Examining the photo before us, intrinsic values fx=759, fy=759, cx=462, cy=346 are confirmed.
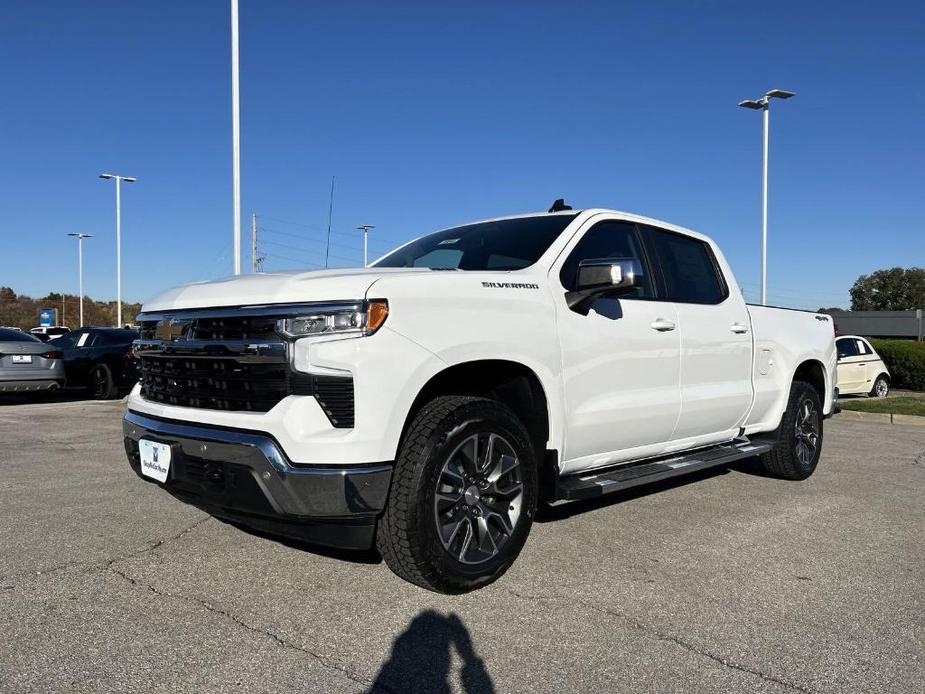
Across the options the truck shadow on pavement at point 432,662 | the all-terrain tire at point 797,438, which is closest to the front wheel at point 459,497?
the truck shadow on pavement at point 432,662

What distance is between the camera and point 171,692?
2.49m

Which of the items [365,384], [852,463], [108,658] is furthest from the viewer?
[852,463]

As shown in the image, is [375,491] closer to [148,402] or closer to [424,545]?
[424,545]

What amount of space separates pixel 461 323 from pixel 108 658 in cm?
189

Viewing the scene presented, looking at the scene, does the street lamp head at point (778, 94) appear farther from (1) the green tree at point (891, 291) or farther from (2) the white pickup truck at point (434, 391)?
(1) the green tree at point (891, 291)

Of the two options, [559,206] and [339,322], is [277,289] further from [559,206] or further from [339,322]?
[559,206]

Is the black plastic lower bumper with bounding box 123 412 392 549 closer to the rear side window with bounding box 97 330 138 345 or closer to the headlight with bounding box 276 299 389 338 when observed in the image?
the headlight with bounding box 276 299 389 338

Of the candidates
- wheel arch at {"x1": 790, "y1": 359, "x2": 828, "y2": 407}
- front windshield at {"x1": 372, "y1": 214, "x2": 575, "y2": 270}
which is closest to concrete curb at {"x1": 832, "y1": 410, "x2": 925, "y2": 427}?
wheel arch at {"x1": 790, "y1": 359, "x2": 828, "y2": 407}

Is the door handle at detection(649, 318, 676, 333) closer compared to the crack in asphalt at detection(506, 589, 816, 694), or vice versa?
the crack in asphalt at detection(506, 589, 816, 694)

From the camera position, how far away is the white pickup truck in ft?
10.0

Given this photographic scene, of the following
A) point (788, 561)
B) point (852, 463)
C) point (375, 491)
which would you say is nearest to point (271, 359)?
point (375, 491)

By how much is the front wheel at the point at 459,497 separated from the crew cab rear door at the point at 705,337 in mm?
1612

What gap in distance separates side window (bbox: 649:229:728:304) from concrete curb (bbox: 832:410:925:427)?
6681 millimetres

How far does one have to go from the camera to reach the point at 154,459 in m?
3.54
